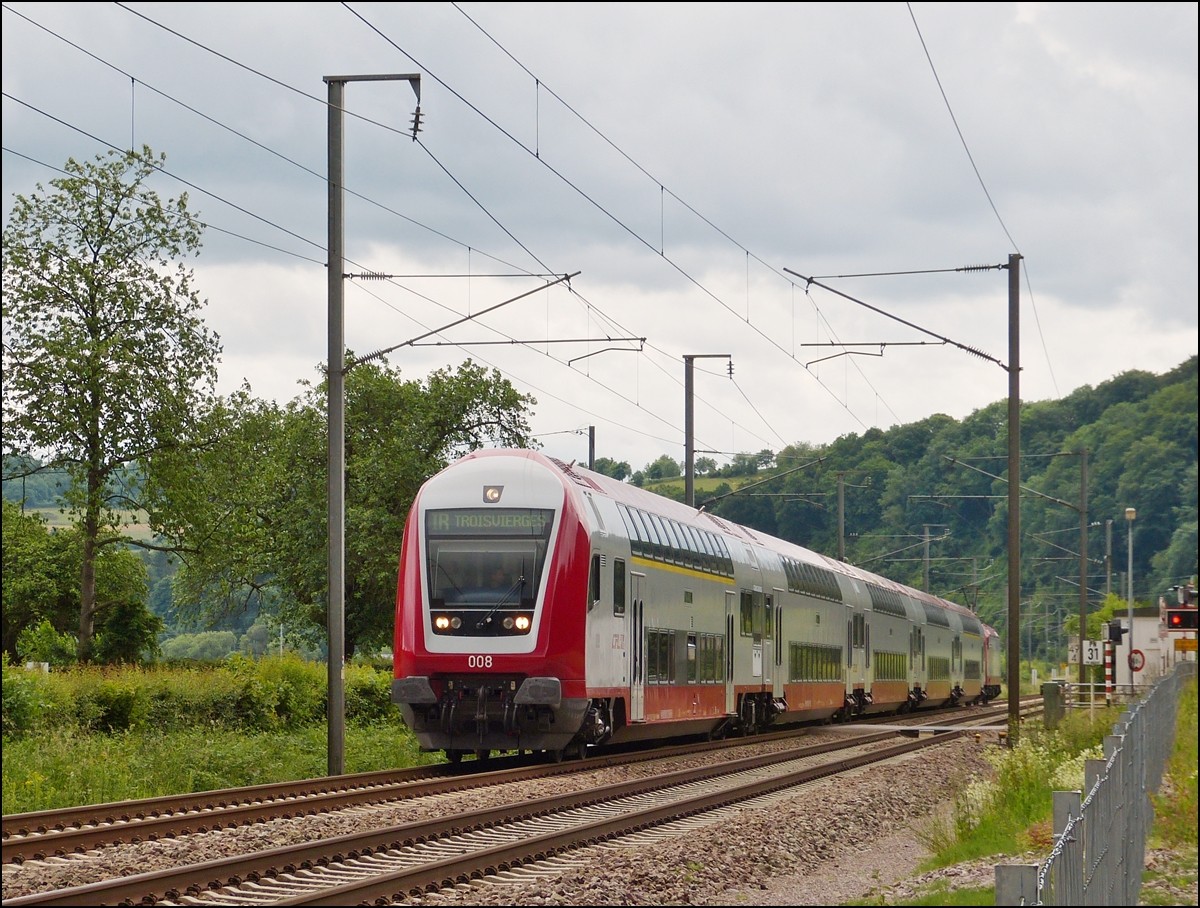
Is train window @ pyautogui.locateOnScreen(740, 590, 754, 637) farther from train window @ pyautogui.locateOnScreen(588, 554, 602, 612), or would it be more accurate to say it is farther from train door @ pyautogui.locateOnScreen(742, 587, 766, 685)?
train window @ pyautogui.locateOnScreen(588, 554, 602, 612)

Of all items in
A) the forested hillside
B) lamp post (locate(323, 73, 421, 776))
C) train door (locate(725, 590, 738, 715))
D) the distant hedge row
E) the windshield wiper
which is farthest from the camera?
the forested hillside

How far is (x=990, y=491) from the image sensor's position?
8481 cm

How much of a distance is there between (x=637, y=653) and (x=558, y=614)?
10.4 ft

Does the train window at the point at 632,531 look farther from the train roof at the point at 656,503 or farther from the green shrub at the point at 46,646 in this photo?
the green shrub at the point at 46,646

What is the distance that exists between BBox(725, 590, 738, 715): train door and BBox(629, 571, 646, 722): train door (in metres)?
5.06

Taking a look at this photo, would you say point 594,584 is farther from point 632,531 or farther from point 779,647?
point 779,647

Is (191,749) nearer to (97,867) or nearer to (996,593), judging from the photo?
(97,867)

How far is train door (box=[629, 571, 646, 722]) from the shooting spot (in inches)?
961

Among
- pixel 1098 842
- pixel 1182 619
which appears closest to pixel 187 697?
pixel 1182 619

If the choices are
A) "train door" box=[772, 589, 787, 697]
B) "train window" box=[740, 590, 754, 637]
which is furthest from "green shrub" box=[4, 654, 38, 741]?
"train door" box=[772, 589, 787, 697]

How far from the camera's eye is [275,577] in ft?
224

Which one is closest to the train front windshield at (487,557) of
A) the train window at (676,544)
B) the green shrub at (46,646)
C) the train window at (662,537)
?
the train window at (662,537)

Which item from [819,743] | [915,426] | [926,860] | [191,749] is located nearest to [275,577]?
[915,426]

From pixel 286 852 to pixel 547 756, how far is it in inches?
534
